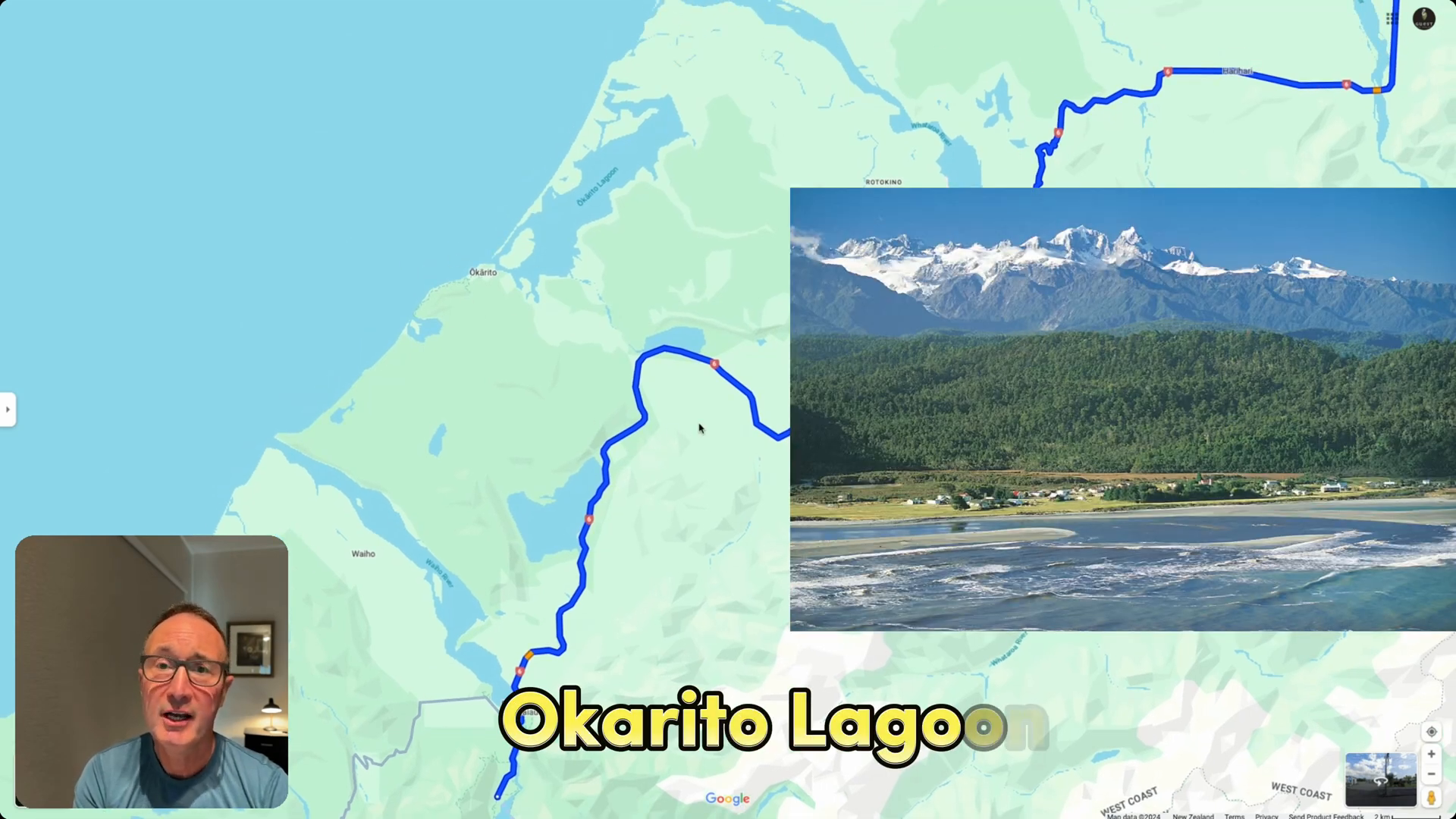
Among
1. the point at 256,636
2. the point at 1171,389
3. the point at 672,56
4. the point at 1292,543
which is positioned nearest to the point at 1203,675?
the point at 1292,543

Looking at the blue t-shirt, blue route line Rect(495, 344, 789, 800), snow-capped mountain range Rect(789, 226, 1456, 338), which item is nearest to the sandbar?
blue route line Rect(495, 344, 789, 800)

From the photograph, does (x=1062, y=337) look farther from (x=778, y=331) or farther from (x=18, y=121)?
(x=18, y=121)

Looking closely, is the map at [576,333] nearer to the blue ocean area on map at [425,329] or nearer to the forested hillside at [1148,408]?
the blue ocean area on map at [425,329]

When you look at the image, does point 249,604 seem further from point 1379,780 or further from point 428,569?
point 1379,780

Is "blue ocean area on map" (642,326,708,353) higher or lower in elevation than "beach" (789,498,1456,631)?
higher

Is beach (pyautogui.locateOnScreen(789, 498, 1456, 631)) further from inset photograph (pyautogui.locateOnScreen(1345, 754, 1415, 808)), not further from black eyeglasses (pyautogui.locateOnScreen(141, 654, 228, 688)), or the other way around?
black eyeglasses (pyautogui.locateOnScreen(141, 654, 228, 688))

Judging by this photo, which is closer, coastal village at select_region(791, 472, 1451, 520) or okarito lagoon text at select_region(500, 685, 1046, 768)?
okarito lagoon text at select_region(500, 685, 1046, 768)
